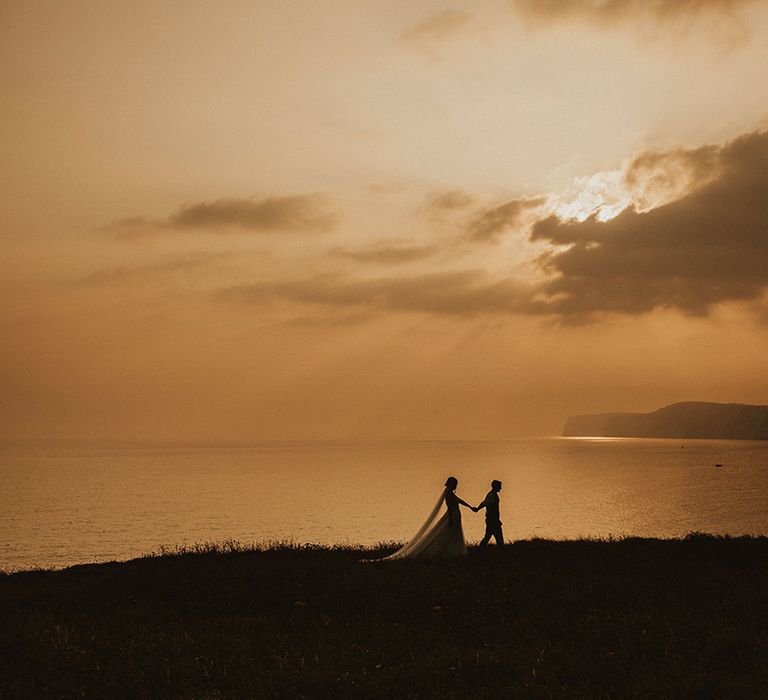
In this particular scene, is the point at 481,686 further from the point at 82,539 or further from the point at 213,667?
the point at 82,539

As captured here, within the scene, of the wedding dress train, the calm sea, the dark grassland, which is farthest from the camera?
the calm sea

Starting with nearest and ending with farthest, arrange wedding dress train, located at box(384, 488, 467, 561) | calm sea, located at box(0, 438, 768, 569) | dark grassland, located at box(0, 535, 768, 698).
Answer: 1. dark grassland, located at box(0, 535, 768, 698)
2. wedding dress train, located at box(384, 488, 467, 561)
3. calm sea, located at box(0, 438, 768, 569)

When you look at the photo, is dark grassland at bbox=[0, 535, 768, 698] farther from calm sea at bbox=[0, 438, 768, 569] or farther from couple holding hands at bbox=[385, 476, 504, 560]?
calm sea at bbox=[0, 438, 768, 569]

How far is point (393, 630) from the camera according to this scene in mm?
15039

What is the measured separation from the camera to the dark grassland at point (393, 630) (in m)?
11.5

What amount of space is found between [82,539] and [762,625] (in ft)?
207

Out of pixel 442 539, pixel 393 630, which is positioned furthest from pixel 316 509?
pixel 393 630

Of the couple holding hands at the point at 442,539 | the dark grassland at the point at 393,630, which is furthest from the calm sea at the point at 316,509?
the dark grassland at the point at 393,630

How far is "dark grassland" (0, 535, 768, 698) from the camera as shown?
11.5 m

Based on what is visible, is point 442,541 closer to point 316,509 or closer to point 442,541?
point 442,541

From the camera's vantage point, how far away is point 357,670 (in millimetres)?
12320

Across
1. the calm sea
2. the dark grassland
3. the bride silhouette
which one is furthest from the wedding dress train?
the calm sea

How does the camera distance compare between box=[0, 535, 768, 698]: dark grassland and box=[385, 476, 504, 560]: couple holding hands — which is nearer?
box=[0, 535, 768, 698]: dark grassland

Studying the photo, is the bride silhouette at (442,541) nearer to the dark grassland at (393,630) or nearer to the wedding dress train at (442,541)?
the wedding dress train at (442,541)
